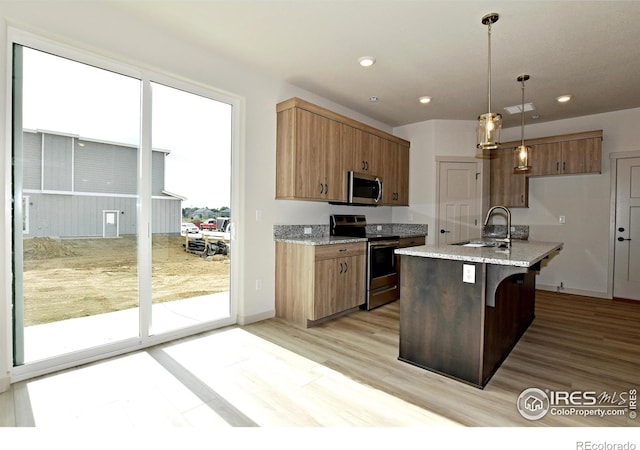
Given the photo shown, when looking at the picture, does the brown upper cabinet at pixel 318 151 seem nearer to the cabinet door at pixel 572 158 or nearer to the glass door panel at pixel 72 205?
the glass door panel at pixel 72 205

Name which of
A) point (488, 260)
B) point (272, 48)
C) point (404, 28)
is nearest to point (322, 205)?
point (272, 48)

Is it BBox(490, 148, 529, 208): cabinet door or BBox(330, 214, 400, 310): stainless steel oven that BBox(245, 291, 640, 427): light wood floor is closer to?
BBox(330, 214, 400, 310): stainless steel oven

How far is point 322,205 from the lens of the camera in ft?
14.3

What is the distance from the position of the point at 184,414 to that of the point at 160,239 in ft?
5.26

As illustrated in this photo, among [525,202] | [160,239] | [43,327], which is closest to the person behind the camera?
[43,327]

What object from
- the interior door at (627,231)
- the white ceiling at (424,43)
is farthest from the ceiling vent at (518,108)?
the interior door at (627,231)

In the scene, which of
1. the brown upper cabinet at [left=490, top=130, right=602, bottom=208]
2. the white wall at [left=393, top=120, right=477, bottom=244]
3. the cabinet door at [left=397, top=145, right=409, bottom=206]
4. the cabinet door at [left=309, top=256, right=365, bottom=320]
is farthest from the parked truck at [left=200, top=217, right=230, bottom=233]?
the brown upper cabinet at [left=490, top=130, right=602, bottom=208]

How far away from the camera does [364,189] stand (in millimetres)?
4395

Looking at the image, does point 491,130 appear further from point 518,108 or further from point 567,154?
point 567,154

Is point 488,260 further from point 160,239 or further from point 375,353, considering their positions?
point 160,239

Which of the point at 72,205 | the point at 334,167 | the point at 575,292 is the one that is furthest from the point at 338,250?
the point at 575,292

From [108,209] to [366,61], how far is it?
2727 mm

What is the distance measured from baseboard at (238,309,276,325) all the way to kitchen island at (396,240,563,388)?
162 centimetres

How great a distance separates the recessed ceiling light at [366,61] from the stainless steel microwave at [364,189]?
129 cm
